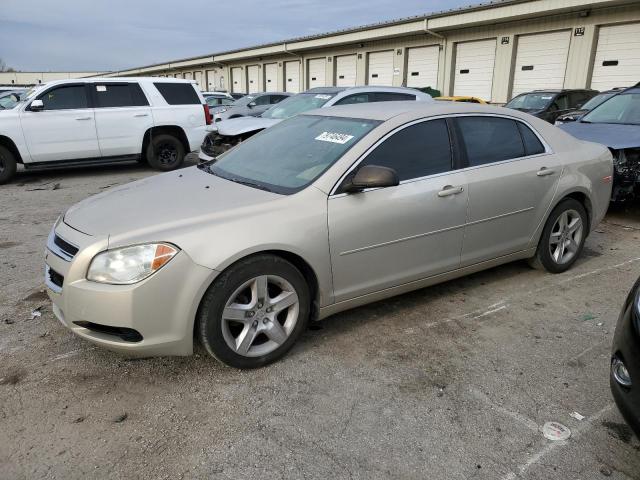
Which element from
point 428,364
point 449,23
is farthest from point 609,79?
point 428,364

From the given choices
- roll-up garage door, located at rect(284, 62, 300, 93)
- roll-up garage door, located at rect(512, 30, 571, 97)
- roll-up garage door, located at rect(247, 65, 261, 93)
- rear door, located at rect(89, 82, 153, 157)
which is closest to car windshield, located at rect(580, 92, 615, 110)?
rear door, located at rect(89, 82, 153, 157)

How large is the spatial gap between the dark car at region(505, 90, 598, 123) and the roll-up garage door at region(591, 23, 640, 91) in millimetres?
2995

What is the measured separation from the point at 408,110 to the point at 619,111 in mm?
5664

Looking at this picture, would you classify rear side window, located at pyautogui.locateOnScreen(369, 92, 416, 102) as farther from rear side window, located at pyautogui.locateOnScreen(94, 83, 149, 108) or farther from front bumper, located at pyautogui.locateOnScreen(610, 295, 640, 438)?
front bumper, located at pyautogui.locateOnScreen(610, 295, 640, 438)

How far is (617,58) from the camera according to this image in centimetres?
1641

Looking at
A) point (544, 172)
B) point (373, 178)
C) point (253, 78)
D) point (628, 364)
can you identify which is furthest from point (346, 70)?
point (628, 364)

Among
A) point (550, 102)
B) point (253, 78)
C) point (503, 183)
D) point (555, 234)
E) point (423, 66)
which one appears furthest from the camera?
point (253, 78)

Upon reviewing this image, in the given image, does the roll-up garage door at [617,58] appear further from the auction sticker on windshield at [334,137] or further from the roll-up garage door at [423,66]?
the auction sticker on windshield at [334,137]

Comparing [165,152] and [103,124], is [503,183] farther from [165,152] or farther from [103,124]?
[165,152]

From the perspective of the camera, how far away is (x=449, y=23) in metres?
20.9

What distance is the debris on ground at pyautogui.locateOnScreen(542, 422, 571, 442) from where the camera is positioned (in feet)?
8.42

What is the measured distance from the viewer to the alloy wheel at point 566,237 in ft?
15.3

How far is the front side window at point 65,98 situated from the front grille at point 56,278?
7317 mm

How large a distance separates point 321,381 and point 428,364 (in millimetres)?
712
